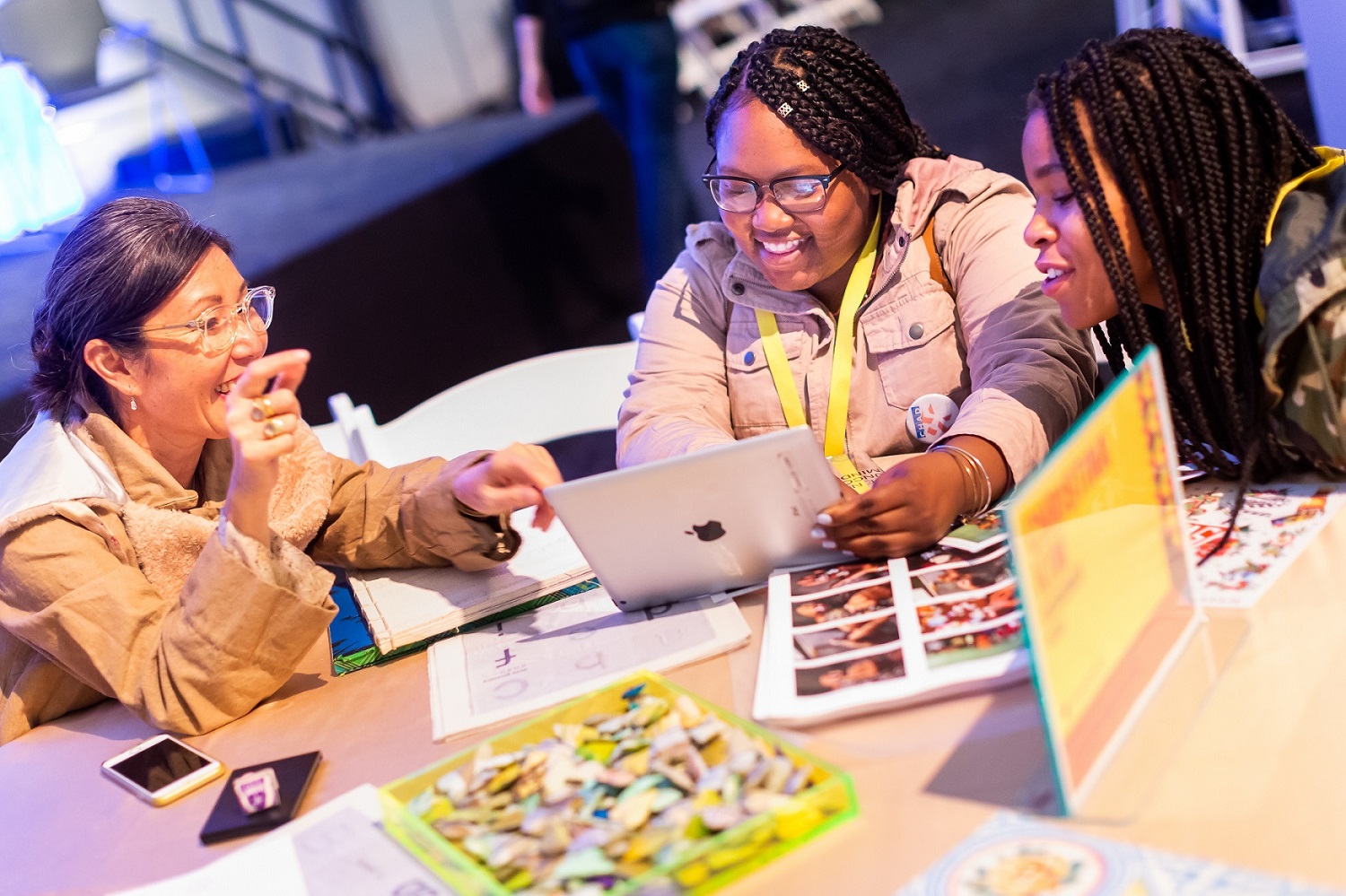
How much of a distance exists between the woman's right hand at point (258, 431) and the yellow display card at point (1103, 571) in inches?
33.7

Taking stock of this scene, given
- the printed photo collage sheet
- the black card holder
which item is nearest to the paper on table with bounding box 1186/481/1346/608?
the printed photo collage sheet

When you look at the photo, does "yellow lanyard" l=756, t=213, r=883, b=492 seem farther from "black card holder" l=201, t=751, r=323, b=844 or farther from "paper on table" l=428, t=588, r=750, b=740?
"black card holder" l=201, t=751, r=323, b=844

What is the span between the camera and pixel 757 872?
88 cm

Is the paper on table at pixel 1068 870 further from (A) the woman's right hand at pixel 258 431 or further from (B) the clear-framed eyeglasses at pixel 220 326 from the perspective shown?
(B) the clear-framed eyeglasses at pixel 220 326

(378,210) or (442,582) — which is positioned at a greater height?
(378,210)

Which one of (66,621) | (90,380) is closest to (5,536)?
(66,621)

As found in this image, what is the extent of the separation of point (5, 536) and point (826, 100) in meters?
1.25

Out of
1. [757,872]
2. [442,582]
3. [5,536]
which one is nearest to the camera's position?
[757,872]

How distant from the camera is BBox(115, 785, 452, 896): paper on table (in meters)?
0.97

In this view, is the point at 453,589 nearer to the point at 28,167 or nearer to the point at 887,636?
the point at 887,636

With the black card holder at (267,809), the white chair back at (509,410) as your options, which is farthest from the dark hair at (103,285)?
the black card holder at (267,809)

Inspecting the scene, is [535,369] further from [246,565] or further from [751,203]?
[246,565]

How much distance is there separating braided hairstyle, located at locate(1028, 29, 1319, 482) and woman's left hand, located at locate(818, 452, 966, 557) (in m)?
0.30

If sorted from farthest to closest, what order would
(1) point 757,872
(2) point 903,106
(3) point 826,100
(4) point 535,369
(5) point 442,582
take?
1. (4) point 535,369
2. (2) point 903,106
3. (3) point 826,100
4. (5) point 442,582
5. (1) point 757,872
